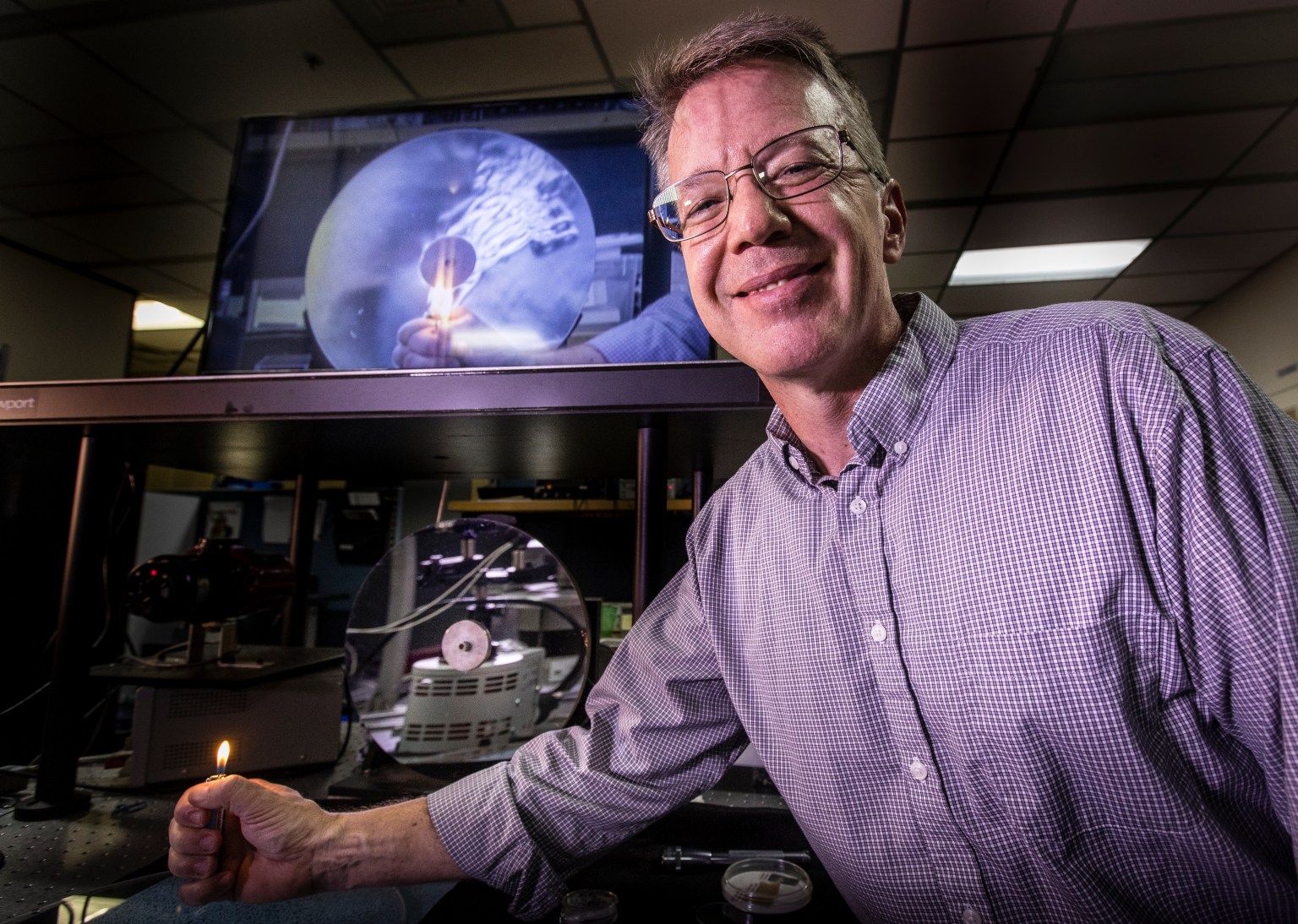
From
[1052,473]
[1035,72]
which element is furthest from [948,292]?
[1052,473]

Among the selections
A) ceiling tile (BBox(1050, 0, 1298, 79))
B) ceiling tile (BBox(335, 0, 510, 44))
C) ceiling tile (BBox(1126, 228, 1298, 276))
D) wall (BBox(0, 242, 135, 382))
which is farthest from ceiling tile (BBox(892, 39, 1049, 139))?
wall (BBox(0, 242, 135, 382))

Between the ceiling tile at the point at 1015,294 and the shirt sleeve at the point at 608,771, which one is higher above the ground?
the ceiling tile at the point at 1015,294

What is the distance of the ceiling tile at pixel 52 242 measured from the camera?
3.79m

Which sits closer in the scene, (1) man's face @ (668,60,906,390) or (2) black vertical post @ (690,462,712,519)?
(1) man's face @ (668,60,906,390)

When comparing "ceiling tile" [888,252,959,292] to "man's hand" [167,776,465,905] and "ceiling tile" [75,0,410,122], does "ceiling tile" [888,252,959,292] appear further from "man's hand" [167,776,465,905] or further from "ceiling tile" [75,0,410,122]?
"man's hand" [167,776,465,905]

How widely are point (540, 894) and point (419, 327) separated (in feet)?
2.22

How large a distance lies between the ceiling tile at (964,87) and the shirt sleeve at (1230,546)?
2.52 metres

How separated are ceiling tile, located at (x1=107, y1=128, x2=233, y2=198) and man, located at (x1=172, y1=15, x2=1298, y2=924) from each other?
318 centimetres

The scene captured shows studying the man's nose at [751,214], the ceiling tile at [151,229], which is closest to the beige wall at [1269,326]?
the man's nose at [751,214]

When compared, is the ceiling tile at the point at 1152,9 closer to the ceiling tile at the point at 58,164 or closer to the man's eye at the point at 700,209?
the man's eye at the point at 700,209

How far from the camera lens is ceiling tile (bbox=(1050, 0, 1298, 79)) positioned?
2387 millimetres

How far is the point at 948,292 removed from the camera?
15.6ft

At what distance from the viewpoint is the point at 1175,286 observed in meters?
4.64

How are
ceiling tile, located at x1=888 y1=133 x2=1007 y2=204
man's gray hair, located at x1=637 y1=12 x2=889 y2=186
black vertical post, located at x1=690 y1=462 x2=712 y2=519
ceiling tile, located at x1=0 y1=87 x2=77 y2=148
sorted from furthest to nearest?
ceiling tile, located at x1=888 y1=133 x2=1007 y2=204, ceiling tile, located at x1=0 y1=87 x2=77 y2=148, black vertical post, located at x1=690 y1=462 x2=712 y2=519, man's gray hair, located at x1=637 y1=12 x2=889 y2=186
